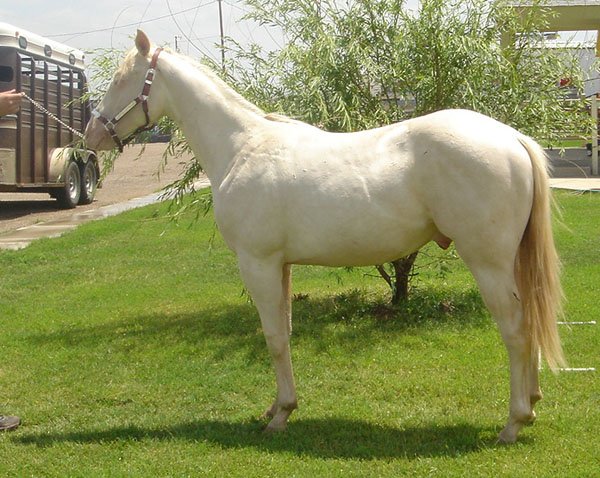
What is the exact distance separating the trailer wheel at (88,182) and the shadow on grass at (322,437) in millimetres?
14190

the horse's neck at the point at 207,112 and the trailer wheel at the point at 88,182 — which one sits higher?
the horse's neck at the point at 207,112

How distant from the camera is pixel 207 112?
490 centimetres

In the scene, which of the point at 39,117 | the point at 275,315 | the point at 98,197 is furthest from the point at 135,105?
the point at 98,197

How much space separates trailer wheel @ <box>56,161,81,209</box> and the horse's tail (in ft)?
46.1

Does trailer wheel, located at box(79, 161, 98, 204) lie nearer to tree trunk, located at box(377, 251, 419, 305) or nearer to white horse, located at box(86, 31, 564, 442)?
tree trunk, located at box(377, 251, 419, 305)

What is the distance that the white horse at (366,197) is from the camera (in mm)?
4152

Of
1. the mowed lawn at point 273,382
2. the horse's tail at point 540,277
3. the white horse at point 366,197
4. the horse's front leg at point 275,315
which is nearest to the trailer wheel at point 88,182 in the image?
the mowed lawn at point 273,382

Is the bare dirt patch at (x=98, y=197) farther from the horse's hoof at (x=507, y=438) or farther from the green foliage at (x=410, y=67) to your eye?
the horse's hoof at (x=507, y=438)

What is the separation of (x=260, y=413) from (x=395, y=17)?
379 centimetres

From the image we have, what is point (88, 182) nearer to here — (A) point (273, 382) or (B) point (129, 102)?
(A) point (273, 382)

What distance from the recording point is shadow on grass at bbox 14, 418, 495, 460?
14.0ft

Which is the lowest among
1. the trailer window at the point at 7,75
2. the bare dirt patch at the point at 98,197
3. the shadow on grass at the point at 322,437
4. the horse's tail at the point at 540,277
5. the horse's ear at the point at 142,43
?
the shadow on grass at the point at 322,437

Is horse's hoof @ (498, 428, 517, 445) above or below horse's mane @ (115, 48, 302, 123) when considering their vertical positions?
below

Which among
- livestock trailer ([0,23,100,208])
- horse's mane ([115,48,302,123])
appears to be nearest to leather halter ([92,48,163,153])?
horse's mane ([115,48,302,123])
